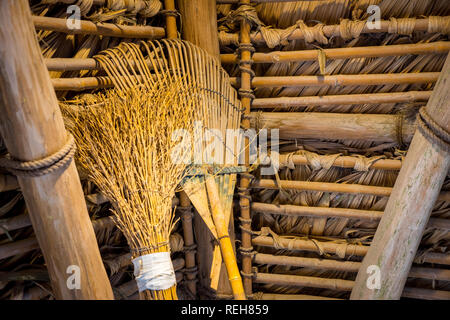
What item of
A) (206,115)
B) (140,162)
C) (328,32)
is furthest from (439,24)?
(140,162)

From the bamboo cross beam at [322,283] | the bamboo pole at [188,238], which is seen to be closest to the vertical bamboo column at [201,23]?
the bamboo pole at [188,238]

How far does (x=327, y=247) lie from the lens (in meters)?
2.32

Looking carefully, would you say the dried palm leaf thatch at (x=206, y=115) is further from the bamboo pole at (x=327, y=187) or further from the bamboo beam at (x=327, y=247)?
the bamboo beam at (x=327, y=247)

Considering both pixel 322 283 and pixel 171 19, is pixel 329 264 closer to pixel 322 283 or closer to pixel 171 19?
pixel 322 283

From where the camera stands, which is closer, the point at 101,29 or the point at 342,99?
the point at 101,29

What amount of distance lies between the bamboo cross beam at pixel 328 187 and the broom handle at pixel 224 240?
0.49 meters

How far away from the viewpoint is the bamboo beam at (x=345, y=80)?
2137mm

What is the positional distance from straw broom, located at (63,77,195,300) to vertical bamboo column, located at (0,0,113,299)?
0.16 meters

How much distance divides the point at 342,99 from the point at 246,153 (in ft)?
1.84

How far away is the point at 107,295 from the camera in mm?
1603

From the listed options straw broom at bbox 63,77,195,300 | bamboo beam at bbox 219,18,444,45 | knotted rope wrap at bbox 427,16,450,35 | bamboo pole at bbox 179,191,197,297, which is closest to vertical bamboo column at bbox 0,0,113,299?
straw broom at bbox 63,77,195,300

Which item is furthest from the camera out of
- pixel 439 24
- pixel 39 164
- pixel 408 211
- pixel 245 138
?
pixel 245 138

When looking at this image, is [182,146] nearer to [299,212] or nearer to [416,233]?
[299,212]

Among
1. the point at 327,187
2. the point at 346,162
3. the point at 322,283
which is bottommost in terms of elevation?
the point at 322,283
